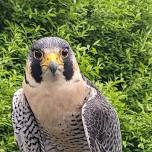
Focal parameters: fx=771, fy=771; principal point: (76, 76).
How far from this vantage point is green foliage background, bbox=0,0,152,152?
20.0ft

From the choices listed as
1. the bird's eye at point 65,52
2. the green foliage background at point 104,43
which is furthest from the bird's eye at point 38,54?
the green foliage background at point 104,43

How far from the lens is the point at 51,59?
430cm

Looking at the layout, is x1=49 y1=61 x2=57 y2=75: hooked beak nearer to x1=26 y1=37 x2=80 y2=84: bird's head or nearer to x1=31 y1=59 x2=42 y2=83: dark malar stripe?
x1=26 y1=37 x2=80 y2=84: bird's head

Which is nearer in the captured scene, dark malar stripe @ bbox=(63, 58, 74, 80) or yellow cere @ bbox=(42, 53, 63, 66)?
yellow cere @ bbox=(42, 53, 63, 66)

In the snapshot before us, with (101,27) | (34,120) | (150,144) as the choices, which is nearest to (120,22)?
(101,27)

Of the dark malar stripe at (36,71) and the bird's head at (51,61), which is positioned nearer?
the bird's head at (51,61)

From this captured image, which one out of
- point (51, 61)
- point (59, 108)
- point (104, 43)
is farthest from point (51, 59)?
point (104, 43)

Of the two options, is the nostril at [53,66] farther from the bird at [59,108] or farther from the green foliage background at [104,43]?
the green foliage background at [104,43]

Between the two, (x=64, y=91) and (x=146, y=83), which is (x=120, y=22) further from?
(x=64, y=91)

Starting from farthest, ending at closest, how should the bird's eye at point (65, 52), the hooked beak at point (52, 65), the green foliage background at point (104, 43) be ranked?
1. the green foliage background at point (104, 43)
2. the bird's eye at point (65, 52)
3. the hooked beak at point (52, 65)

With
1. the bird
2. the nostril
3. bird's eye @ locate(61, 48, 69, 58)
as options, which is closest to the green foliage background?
the bird

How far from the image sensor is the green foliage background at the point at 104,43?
6.08m

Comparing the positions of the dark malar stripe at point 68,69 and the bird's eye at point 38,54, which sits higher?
the bird's eye at point 38,54

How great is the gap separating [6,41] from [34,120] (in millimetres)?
1640
